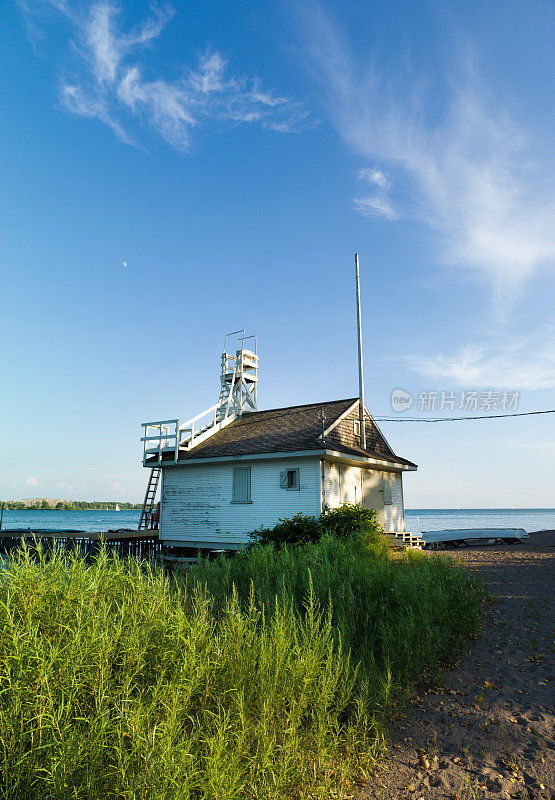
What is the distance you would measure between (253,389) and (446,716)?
23.9m

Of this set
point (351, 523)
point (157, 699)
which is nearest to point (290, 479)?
point (351, 523)

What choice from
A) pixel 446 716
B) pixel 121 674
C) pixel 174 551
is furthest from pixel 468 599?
pixel 174 551

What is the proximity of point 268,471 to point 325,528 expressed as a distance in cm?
436

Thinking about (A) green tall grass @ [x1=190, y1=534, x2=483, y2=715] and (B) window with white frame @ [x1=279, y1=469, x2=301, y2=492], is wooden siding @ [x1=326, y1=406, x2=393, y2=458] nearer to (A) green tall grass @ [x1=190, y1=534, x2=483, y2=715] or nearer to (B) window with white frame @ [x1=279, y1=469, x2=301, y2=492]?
(B) window with white frame @ [x1=279, y1=469, x2=301, y2=492]

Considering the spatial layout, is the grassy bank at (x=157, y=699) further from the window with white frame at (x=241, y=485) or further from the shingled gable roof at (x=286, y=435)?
the window with white frame at (x=241, y=485)

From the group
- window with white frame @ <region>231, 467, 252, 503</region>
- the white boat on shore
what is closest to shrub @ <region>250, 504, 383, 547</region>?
window with white frame @ <region>231, 467, 252, 503</region>

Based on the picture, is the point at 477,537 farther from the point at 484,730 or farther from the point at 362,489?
the point at 484,730

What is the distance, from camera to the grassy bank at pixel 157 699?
327 cm

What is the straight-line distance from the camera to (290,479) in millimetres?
19266

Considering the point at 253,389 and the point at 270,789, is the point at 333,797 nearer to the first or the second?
the point at 270,789

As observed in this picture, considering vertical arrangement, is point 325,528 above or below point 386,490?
below

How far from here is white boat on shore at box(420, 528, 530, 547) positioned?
2753 cm

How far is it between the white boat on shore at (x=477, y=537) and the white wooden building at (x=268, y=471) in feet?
19.8

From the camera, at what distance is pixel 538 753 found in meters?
5.06
